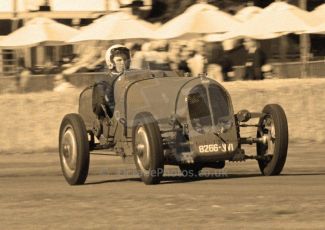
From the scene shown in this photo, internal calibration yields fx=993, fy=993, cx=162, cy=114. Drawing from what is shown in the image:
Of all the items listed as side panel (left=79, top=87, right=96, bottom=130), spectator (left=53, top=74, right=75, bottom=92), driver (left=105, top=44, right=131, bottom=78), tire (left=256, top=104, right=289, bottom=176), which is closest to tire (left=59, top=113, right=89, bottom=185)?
side panel (left=79, top=87, right=96, bottom=130)

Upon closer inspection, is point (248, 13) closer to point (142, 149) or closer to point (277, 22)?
point (277, 22)

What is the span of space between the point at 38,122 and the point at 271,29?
765cm

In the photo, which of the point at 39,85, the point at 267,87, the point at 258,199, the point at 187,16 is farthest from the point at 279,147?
the point at 187,16

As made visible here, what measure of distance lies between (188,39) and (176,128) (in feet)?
51.3

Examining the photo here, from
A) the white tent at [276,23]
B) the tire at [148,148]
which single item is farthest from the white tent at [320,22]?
the tire at [148,148]

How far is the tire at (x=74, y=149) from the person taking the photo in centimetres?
1243

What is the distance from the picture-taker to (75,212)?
9.72m

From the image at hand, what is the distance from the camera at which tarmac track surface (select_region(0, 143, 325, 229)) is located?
8.77 metres

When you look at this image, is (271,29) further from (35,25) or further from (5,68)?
(5,68)

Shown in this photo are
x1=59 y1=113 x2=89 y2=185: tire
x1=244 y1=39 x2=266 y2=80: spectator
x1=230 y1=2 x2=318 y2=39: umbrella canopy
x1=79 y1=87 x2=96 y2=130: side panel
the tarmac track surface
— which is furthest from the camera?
x1=230 y1=2 x2=318 y2=39: umbrella canopy

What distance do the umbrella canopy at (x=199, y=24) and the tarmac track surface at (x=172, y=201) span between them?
11.7 meters

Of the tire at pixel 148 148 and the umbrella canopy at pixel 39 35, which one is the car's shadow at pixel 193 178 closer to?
the tire at pixel 148 148

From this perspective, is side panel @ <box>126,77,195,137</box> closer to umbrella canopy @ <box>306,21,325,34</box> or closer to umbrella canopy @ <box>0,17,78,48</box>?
umbrella canopy @ <box>306,21,325,34</box>

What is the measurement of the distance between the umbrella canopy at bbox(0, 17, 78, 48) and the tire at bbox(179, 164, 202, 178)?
50.7 ft
